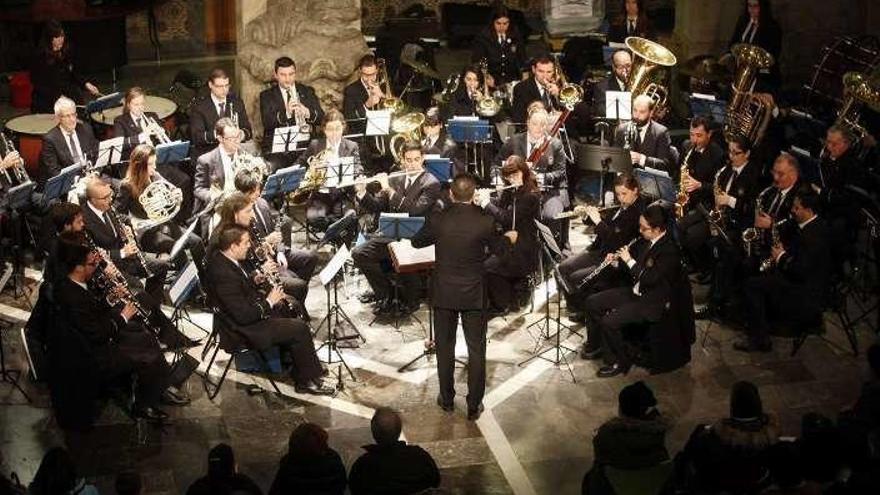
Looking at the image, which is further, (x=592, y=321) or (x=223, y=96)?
(x=223, y=96)

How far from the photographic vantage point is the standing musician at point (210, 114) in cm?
1325

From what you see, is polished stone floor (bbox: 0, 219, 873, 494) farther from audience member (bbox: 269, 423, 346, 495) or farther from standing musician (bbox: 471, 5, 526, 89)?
standing musician (bbox: 471, 5, 526, 89)

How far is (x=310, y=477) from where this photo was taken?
7324 mm

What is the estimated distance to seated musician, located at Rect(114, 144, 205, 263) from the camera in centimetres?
1158

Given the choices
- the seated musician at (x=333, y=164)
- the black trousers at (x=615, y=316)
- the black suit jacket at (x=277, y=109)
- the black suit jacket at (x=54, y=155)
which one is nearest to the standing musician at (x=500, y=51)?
the black suit jacket at (x=277, y=109)

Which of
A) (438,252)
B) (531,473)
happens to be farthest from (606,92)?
(531,473)

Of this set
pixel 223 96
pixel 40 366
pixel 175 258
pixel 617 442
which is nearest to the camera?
pixel 617 442

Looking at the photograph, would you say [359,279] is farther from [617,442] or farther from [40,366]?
[617,442]

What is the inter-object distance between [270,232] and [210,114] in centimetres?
237

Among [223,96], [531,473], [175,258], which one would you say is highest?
[223,96]

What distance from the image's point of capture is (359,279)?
12.4 meters

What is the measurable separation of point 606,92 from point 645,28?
222cm

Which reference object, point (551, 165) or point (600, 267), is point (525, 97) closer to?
point (551, 165)

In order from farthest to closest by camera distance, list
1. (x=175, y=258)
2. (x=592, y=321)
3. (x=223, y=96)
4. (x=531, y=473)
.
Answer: (x=223, y=96)
(x=175, y=258)
(x=592, y=321)
(x=531, y=473)
